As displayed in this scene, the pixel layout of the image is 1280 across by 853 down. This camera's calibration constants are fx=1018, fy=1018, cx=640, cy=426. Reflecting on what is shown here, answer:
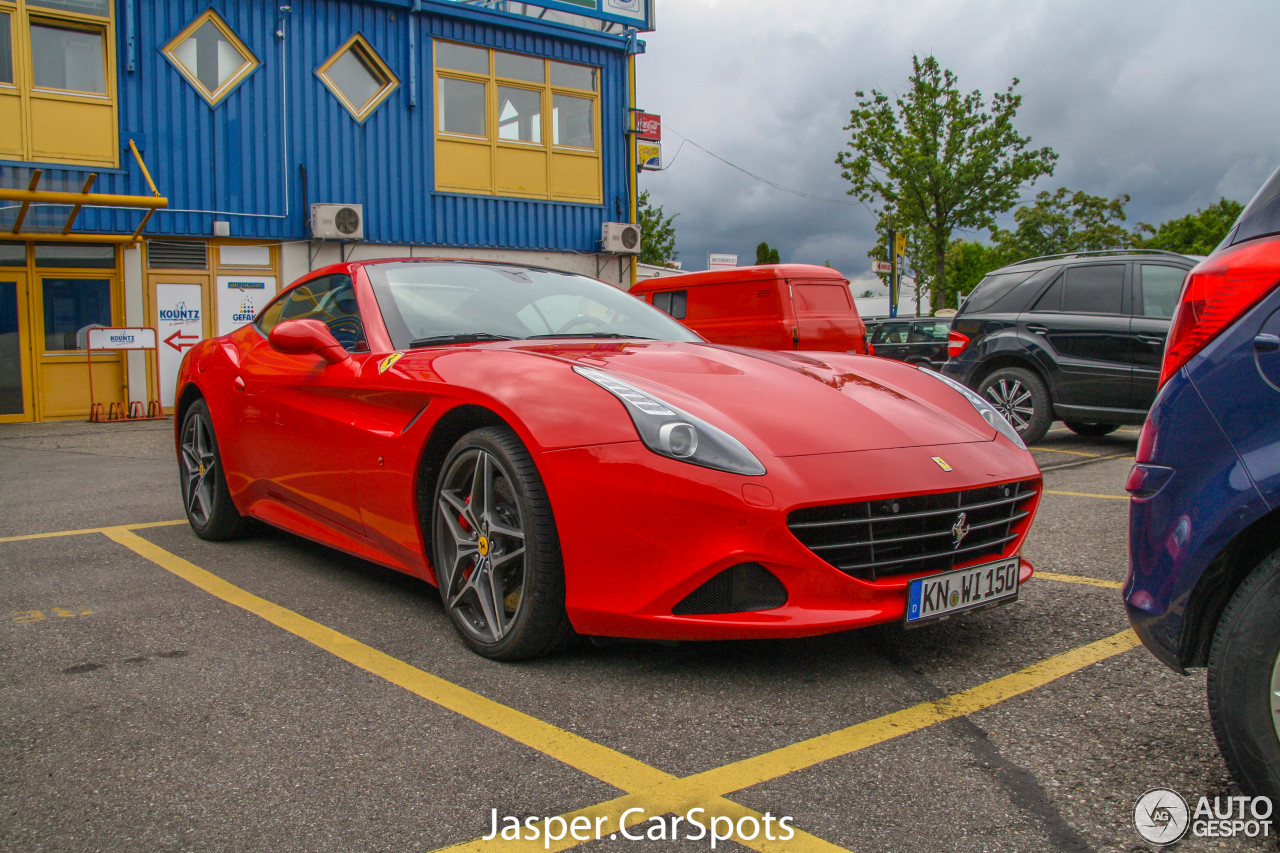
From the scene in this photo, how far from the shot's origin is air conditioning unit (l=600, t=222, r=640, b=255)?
18.6m

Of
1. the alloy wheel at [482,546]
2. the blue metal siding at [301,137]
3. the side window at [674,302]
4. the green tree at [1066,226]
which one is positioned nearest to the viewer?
the alloy wheel at [482,546]

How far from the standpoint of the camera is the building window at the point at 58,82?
13.8 meters

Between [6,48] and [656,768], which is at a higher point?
[6,48]

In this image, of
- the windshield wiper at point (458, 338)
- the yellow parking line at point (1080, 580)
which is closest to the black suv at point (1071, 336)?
the yellow parking line at point (1080, 580)

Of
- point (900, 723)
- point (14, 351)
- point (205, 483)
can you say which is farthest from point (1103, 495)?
point (14, 351)

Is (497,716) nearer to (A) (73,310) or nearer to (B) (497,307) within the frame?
(B) (497,307)

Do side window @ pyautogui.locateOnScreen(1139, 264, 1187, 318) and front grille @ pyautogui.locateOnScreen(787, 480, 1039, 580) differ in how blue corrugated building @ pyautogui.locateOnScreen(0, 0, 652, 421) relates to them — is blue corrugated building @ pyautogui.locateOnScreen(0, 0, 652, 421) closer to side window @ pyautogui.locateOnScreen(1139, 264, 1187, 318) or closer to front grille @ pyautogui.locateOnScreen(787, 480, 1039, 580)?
side window @ pyautogui.locateOnScreen(1139, 264, 1187, 318)

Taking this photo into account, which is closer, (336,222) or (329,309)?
(329,309)

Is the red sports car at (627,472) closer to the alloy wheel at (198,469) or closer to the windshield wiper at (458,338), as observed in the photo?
the windshield wiper at (458,338)

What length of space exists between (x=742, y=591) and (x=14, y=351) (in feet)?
47.9

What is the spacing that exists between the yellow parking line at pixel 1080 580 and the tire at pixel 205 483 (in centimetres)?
367

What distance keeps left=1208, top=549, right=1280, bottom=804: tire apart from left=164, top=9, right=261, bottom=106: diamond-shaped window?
630 inches

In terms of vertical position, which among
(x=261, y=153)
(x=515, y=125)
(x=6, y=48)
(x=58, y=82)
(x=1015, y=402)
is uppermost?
(x=6, y=48)

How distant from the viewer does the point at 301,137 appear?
15.9 metres
